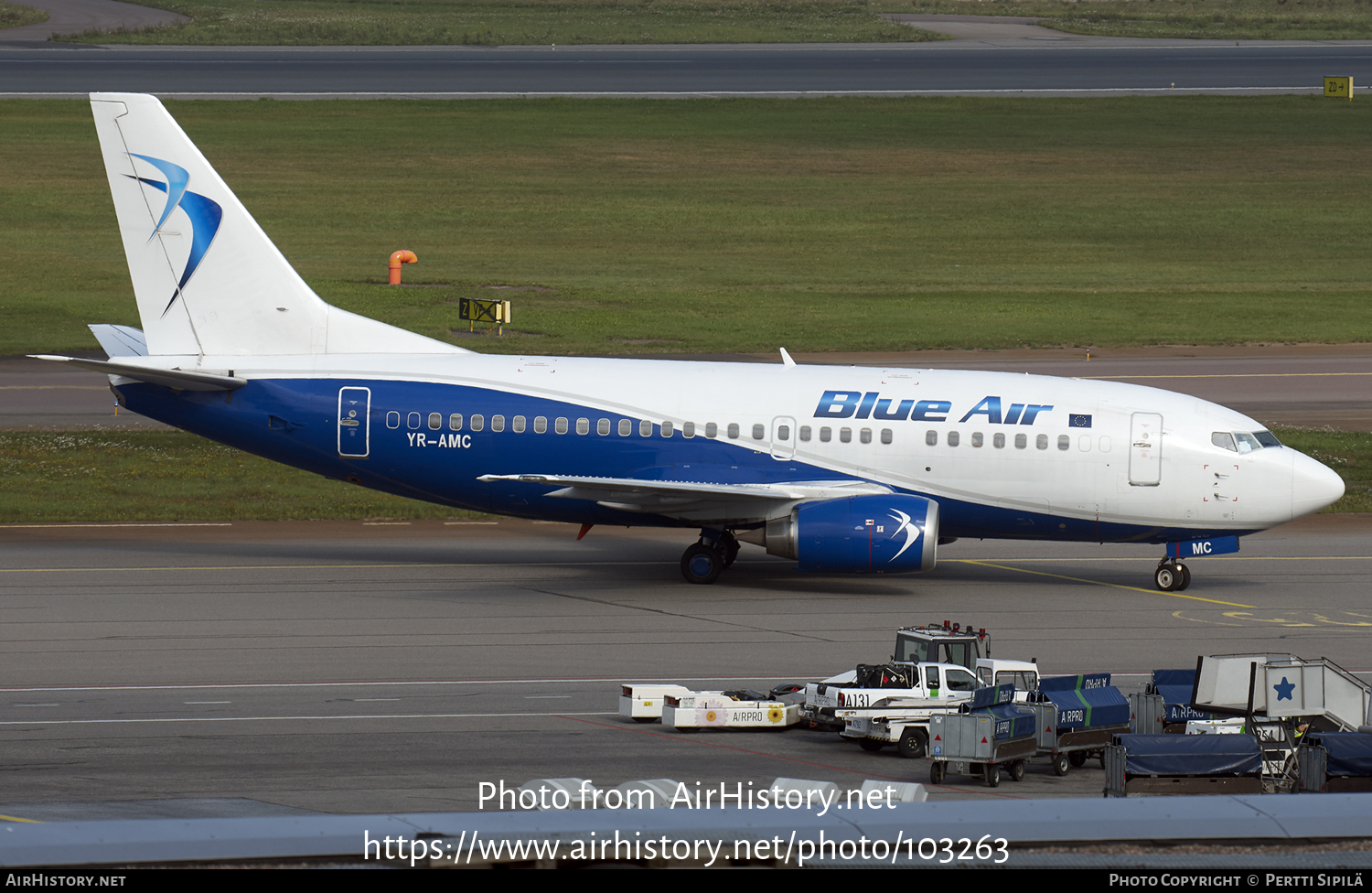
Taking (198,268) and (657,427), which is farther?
(198,268)

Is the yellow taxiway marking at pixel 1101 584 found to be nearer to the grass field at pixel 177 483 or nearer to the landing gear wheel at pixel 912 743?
the grass field at pixel 177 483

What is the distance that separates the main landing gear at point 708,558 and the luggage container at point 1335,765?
1704 centimetres

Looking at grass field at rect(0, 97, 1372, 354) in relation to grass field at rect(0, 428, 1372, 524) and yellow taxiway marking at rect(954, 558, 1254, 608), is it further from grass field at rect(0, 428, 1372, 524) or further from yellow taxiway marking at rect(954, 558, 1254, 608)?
yellow taxiway marking at rect(954, 558, 1254, 608)

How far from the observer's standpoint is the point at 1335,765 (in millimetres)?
20094

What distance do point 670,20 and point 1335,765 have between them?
126 m

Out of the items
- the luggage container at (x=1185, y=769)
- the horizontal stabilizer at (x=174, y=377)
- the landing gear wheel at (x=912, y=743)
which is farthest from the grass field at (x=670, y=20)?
the luggage container at (x=1185, y=769)

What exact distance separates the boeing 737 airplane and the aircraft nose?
2.3 inches

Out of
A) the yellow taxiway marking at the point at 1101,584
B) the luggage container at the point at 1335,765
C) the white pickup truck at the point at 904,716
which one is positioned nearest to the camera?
the luggage container at the point at 1335,765

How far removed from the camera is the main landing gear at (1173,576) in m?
35.3

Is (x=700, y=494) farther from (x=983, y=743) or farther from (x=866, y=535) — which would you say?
(x=983, y=743)

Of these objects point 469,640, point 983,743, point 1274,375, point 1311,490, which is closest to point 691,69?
point 1274,375

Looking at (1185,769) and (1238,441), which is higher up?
(1238,441)

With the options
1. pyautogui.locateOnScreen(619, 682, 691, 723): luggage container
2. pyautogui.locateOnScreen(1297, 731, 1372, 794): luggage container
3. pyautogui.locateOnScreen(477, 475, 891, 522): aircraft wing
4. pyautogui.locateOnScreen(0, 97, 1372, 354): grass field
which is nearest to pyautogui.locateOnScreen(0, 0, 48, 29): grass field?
pyautogui.locateOnScreen(0, 97, 1372, 354): grass field

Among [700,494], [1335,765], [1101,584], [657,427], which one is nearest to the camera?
[1335,765]
